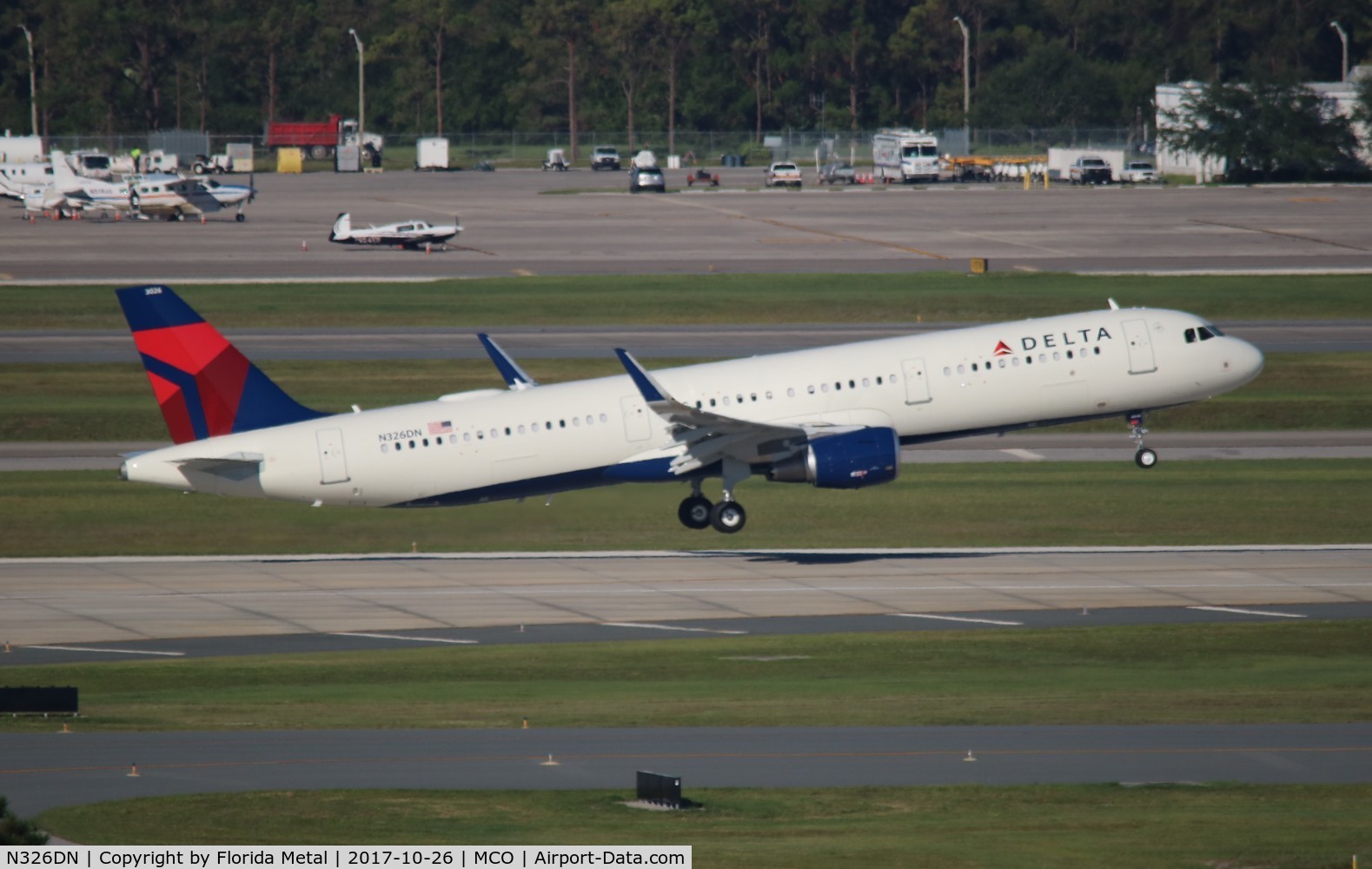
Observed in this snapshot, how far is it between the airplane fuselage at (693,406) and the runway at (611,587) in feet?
8.10

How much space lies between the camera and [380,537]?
4697cm

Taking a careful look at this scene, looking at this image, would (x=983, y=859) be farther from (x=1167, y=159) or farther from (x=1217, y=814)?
(x=1167, y=159)

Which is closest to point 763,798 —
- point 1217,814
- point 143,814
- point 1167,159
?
point 1217,814

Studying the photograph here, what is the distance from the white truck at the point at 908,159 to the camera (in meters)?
166

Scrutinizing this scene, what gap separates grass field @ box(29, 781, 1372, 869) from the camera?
80.7ft

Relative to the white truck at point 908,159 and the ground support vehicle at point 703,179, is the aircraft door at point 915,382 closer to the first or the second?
the ground support vehicle at point 703,179

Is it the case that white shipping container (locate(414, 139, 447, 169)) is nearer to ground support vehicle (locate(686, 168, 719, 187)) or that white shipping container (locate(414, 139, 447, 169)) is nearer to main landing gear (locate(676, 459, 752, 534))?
ground support vehicle (locate(686, 168, 719, 187))

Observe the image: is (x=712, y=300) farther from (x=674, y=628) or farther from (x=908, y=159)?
(x=908, y=159)

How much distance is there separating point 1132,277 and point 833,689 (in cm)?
6827

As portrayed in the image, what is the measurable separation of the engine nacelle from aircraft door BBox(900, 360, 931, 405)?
176 centimetres

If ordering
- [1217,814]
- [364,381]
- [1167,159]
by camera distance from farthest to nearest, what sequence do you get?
[1167,159] < [364,381] < [1217,814]

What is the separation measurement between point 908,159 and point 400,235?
6079 centimetres

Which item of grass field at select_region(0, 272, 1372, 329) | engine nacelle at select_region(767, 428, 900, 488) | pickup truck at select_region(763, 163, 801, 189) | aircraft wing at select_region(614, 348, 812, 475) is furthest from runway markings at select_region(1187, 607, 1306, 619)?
pickup truck at select_region(763, 163, 801, 189)

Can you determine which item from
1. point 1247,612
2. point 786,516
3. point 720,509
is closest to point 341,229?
point 786,516
